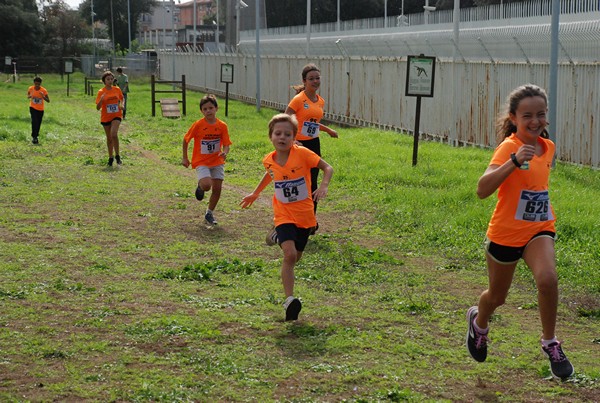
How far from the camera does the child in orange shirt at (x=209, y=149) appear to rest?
1321cm

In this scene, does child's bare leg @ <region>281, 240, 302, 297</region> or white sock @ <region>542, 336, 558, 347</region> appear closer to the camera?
white sock @ <region>542, 336, 558, 347</region>

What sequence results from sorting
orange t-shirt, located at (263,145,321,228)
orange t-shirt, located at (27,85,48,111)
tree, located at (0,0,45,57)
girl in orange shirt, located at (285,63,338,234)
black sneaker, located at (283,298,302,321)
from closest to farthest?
1. black sneaker, located at (283,298,302,321)
2. orange t-shirt, located at (263,145,321,228)
3. girl in orange shirt, located at (285,63,338,234)
4. orange t-shirt, located at (27,85,48,111)
5. tree, located at (0,0,45,57)

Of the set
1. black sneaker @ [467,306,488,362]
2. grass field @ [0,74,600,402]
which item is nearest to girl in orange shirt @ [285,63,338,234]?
grass field @ [0,74,600,402]

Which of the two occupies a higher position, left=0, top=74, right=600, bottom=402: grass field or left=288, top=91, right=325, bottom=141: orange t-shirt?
left=288, top=91, right=325, bottom=141: orange t-shirt

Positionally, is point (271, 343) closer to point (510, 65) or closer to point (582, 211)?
point (582, 211)

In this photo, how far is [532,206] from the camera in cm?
619

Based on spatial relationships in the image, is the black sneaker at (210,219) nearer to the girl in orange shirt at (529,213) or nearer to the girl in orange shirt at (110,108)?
the girl in orange shirt at (529,213)

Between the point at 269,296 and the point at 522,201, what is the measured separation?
3.17m

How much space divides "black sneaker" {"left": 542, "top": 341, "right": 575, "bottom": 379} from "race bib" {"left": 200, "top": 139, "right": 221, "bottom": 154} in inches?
304

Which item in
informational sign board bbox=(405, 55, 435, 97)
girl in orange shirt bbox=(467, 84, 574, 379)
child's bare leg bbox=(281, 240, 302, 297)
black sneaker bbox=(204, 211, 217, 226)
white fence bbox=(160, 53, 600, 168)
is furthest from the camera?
white fence bbox=(160, 53, 600, 168)

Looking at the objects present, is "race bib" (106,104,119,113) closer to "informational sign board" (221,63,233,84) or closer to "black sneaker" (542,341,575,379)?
"black sneaker" (542,341,575,379)

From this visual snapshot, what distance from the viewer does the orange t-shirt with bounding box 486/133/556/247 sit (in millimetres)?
6188

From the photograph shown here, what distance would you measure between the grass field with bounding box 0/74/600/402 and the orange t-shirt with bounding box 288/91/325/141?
50.2 inches

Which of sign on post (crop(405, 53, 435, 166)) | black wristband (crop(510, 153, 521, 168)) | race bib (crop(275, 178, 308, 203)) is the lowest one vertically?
race bib (crop(275, 178, 308, 203))
